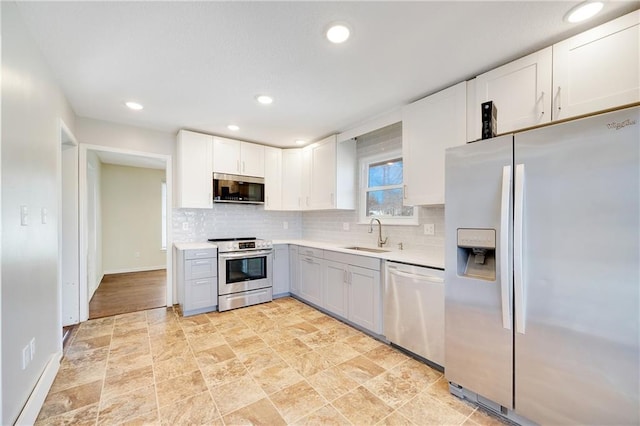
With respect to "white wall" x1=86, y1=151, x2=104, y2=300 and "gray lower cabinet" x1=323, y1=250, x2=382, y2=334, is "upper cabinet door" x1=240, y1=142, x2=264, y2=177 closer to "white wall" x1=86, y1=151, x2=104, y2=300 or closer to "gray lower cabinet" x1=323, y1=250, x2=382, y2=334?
"gray lower cabinet" x1=323, y1=250, x2=382, y2=334

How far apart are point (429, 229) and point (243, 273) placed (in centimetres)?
248

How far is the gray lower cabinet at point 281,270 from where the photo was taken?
408 centimetres

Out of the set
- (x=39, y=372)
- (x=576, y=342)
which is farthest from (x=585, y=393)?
(x=39, y=372)

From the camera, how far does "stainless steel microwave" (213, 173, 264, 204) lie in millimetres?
3836

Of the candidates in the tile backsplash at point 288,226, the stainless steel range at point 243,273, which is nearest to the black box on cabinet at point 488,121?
the tile backsplash at point 288,226

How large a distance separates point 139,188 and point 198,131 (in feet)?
11.0

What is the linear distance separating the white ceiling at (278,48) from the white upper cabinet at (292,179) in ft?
4.98

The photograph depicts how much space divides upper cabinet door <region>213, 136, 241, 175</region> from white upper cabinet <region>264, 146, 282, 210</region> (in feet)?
1.52

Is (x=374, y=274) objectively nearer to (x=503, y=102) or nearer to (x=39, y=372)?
(x=503, y=102)

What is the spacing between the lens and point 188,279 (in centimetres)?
336

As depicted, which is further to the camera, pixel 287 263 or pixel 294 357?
pixel 287 263

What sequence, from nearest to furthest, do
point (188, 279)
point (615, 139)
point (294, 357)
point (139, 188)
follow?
1. point (615, 139)
2. point (294, 357)
3. point (188, 279)
4. point (139, 188)

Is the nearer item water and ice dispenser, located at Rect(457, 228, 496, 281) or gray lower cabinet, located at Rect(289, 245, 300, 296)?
water and ice dispenser, located at Rect(457, 228, 496, 281)

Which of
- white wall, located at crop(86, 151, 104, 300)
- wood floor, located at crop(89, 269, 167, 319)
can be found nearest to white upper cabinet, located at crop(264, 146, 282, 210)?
wood floor, located at crop(89, 269, 167, 319)
